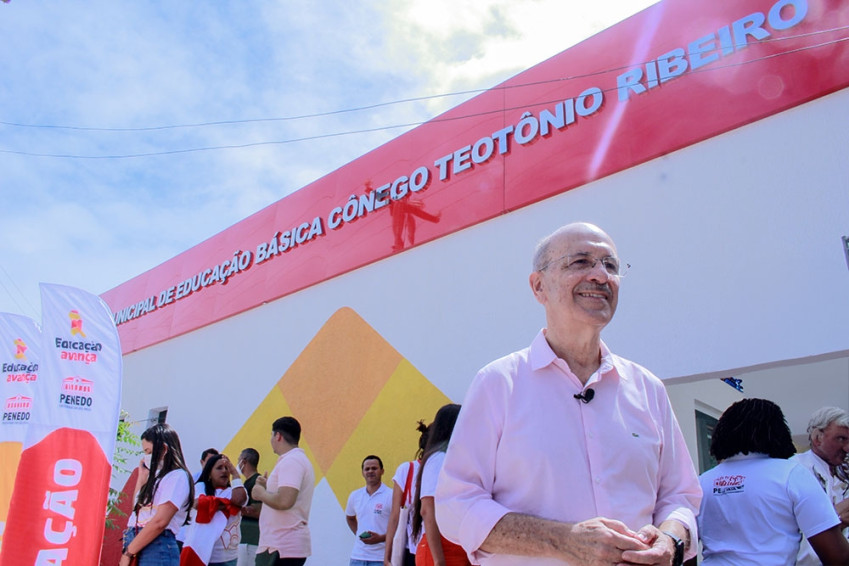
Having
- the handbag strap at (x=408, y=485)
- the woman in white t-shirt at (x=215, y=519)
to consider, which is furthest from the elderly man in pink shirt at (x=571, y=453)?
the woman in white t-shirt at (x=215, y=519)

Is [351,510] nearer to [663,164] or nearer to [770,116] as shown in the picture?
[663,164]

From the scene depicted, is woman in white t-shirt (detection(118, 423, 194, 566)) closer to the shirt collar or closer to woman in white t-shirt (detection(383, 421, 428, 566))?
woman in white t-shirt (detection(383, 421, 428, 566))

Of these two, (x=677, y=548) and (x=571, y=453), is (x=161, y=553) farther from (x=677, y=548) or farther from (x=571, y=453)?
(x=677, y=548)

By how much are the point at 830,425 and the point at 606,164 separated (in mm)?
2671

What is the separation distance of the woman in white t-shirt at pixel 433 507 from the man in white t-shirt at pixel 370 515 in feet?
6.15

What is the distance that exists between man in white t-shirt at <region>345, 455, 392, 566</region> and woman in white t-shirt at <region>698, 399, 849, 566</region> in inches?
111

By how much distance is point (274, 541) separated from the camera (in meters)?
4.89

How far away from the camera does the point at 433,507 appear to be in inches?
131

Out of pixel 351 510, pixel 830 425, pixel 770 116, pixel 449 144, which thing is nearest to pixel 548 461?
pixel 830 425

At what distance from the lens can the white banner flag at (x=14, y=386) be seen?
→ 5996 mm

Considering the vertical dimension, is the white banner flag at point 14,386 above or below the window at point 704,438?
above

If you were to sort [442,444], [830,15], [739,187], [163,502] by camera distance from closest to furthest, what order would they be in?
[442,444] < [163,502] < [830,15] < [739,187]

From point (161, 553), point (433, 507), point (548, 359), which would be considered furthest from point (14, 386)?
point (548, 359)

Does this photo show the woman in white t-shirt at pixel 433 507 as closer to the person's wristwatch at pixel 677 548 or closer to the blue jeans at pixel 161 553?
the person's wristwatch at pixel 677 548
